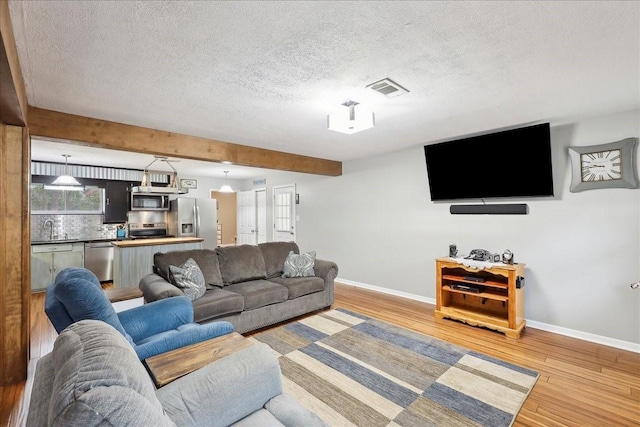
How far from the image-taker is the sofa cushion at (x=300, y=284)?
12.5 feet

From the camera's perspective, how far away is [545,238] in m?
3.54

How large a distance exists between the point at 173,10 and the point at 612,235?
14.0ft

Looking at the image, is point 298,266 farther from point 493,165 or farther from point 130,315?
point 493,165

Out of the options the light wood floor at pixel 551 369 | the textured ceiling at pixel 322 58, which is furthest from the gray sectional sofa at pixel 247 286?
the textured ceiling at pixel 322 58

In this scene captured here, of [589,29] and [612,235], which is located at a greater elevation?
[589,29]

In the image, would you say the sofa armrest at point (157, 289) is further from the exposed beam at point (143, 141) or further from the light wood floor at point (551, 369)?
the exposed beam at point (143, 141)

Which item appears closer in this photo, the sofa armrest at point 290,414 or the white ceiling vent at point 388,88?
the sofa armrest at point 290,414

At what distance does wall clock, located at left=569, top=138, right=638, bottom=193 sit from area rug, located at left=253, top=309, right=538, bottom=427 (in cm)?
211

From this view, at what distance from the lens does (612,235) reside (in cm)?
312

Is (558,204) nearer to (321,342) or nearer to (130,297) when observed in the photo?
(321,342)

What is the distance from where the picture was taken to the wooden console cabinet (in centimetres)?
334

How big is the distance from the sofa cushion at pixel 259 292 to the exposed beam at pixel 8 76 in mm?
2407

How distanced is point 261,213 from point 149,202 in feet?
8.46

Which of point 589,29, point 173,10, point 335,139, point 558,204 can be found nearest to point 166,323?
point 173,10
